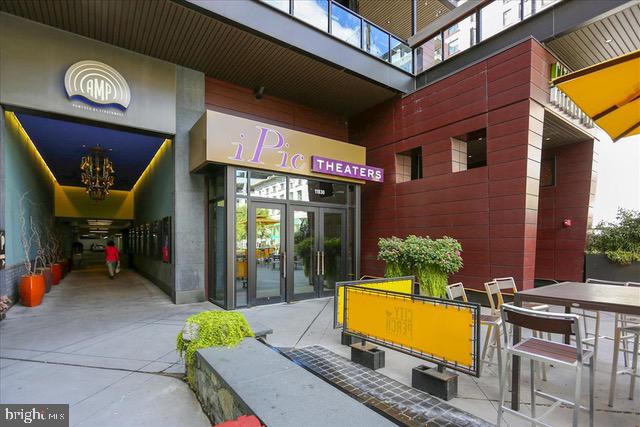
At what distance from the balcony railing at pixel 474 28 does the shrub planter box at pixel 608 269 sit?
5.89 metres

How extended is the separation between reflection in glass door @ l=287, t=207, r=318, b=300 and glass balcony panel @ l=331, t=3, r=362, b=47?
439 centimetres

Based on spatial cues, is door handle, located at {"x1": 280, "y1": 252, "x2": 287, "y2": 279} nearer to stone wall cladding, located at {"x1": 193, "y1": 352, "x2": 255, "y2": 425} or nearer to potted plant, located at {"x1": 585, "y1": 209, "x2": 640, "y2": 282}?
stone wall cladding, located at {"x1": 193, "y1": 352, "x2": 255, "y2": 425}

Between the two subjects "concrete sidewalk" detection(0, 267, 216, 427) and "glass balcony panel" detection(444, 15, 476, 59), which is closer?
"concrete sidewalk" detection(0, 267, 216, 427)

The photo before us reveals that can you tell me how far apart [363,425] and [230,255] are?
5367 millimetres

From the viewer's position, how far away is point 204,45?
7.28 metres

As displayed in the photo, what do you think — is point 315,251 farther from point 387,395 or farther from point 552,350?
point 552,350

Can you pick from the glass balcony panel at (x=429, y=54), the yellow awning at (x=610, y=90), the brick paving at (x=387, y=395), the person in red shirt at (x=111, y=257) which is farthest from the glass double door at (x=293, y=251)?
the person in red shirt at (x=111, y=257)

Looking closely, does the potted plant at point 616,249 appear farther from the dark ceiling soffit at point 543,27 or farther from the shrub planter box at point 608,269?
the dark ceiling soffit at point 543,27

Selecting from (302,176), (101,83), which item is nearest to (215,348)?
(302,176)

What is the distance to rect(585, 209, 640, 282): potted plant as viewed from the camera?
295 inches

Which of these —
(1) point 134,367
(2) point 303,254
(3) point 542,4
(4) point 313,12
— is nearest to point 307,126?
(4) point 313,12

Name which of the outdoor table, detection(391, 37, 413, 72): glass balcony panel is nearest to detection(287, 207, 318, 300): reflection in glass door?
detection(391, 37, 413, 72): glass balcony panel

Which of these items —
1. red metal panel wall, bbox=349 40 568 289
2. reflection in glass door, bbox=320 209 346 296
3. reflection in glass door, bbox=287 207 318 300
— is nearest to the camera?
red metal panel wall, bbox=349 40 568 289

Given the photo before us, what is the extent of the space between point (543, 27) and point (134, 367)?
367 inches
